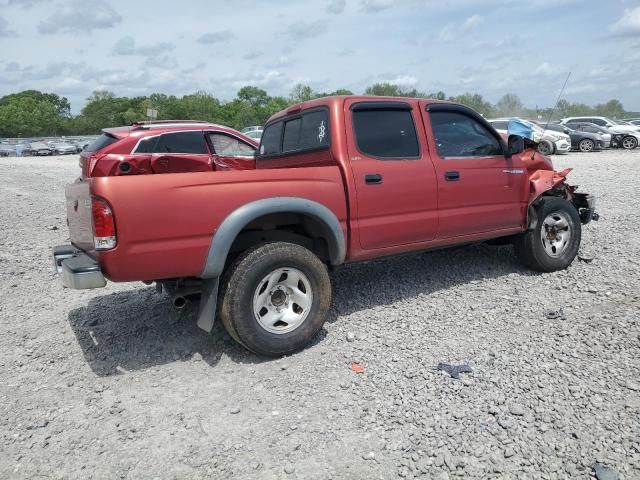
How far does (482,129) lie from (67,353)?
428 centimetres

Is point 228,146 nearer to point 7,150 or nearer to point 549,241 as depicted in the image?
point 549,241

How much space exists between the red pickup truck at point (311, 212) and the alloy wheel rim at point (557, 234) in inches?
0.5

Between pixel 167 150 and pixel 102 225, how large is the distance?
627cm

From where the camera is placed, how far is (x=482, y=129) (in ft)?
17.3

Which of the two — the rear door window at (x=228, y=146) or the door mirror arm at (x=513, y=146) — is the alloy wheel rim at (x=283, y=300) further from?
the rear door window at (x=228, y=146)

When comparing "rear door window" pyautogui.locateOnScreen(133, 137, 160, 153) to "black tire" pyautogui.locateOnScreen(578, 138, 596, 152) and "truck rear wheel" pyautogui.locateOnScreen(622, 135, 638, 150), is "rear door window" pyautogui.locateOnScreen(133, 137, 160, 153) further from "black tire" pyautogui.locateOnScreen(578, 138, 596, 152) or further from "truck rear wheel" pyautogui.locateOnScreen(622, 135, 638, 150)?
"truck rear wheel" pyautogui.locateOnScreen(622, 135, 638, 150)

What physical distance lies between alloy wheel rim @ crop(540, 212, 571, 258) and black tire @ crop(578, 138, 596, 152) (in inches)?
792

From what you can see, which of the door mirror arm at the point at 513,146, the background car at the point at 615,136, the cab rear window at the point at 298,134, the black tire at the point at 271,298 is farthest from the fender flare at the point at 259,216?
the background car at the point at 615,136

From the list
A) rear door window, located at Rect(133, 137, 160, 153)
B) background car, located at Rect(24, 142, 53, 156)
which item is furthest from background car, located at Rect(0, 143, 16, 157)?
rear door window, located at Rect(133, 137, 160, 153)

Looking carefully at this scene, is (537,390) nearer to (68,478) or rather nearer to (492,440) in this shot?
(492,440)

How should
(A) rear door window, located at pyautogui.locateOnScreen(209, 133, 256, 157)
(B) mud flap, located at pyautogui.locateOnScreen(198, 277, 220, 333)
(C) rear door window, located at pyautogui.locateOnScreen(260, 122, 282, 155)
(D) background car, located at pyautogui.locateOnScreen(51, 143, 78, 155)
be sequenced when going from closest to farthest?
1. (B) mud flap, located at pyautogui.locateOnScreen(198, 277, 220, 333)
2. (C) rear door window, located at pyautogui.locateOnScreen(260, 122, 282, 155)
3. (A) rear door window, located at pyautogui.locateOnScreen(209, 133, 256, 157)
4. (D) background car, located at pyautogui.locateOnScreen(51, 143, 78, 155)

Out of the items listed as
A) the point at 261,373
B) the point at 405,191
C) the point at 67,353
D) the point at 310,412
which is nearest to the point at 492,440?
the point at 310,412

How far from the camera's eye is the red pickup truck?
3.45m

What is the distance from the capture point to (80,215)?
3.79m
